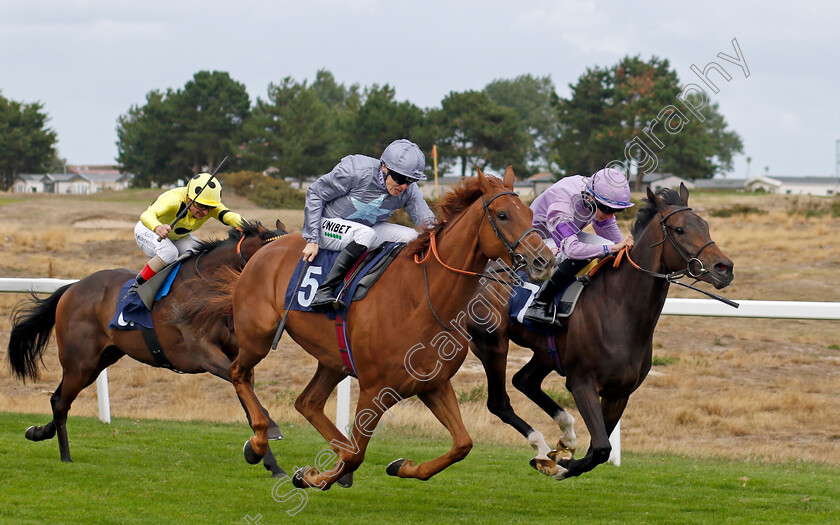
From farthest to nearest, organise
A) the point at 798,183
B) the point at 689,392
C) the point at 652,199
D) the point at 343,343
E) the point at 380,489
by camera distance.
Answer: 1. the point at 798,183
2. the point at 689,392
3. the point at 380,489
4. the point at 652,199
5. the point at 343,343

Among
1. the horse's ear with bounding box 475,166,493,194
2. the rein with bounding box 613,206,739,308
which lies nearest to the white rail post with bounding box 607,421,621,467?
the rein with bounding box 613,206,739,308

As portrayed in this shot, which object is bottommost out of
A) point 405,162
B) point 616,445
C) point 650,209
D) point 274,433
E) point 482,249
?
point 616,445

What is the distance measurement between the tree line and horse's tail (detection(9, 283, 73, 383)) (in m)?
29.3

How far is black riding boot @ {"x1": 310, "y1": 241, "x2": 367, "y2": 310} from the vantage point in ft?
17.1

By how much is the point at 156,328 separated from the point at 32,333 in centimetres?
130

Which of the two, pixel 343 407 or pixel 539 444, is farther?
pixel 343 407

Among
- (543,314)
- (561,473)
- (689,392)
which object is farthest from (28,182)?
(561,473)

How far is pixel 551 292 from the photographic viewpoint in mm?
5754

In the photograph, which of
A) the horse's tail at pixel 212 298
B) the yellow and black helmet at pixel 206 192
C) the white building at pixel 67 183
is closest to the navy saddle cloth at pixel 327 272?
the horse's tail at pixel 212 298

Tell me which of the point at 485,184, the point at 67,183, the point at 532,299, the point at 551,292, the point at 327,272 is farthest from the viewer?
the point at 67,183

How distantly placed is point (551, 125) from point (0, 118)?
150 feet

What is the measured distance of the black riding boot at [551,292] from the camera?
5.68m

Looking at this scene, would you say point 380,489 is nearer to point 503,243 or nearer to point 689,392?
point 503,243

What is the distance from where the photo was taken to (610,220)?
6.10 m
